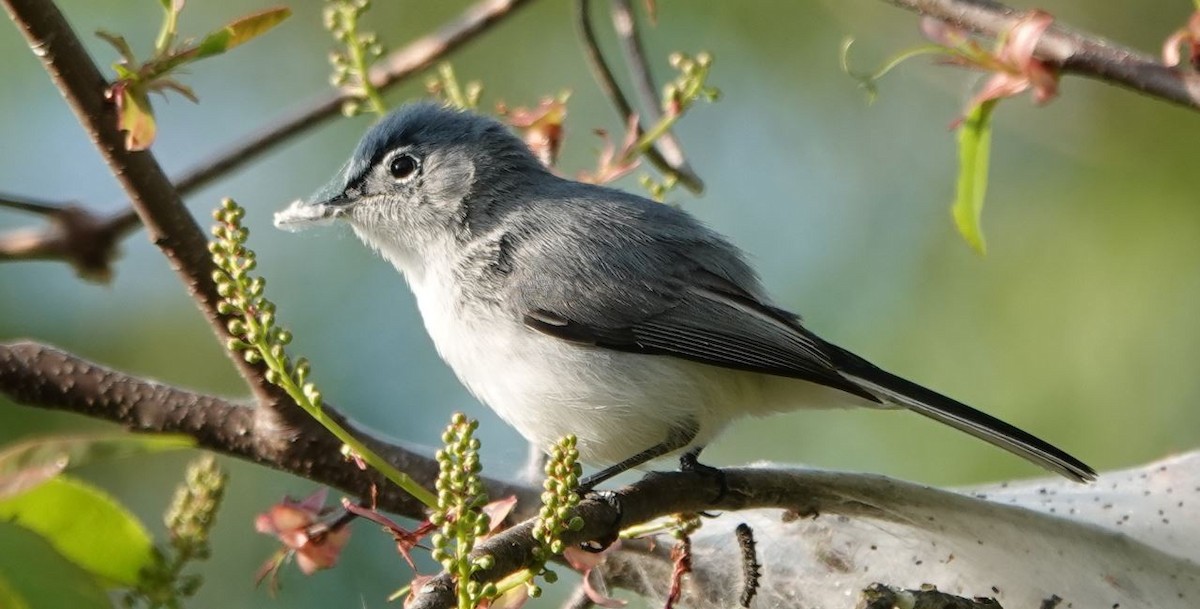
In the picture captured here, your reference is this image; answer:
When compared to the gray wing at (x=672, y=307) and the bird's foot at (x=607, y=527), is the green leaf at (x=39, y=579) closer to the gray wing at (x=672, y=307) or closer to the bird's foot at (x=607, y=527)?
the bird's foot at (x=607, y=527)

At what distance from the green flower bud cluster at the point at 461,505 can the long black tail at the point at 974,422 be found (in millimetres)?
1347

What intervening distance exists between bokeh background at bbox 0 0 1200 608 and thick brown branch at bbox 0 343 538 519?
2.18 meters

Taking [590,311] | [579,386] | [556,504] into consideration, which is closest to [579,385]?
[579,386]

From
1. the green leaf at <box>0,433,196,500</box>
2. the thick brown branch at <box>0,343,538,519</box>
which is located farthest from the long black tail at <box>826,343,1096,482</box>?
the green leaf at <box>0,433,196,500</box>

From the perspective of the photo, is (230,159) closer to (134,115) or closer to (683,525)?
(134,115)

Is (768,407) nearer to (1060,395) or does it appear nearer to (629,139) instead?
(629,139)

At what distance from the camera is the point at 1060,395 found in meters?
4.38

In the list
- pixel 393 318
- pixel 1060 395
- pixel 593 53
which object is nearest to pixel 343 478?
pixel 593 53

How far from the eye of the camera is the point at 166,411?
7.61 feet

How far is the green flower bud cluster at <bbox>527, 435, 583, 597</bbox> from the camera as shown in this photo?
1.51m

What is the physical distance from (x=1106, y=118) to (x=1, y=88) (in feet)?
15.9

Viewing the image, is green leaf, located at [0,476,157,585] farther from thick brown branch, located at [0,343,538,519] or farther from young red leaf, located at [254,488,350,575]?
thick brown branch, located at [0,343,538,519]

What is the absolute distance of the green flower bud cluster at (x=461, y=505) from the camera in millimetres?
1412

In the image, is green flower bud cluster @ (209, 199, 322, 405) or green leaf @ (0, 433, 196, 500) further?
green flower bud cluster @ (209, 199, 322, 405)
